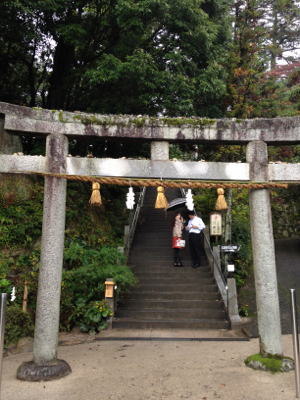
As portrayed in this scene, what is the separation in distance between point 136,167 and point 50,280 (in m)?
2.52

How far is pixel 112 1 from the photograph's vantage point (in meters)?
10.7

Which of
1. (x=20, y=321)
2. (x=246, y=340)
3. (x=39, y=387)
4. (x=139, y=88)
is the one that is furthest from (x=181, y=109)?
(x=39, y=387)

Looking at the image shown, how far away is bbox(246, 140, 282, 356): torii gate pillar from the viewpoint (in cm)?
560

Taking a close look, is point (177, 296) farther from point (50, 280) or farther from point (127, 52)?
point (127, 52)

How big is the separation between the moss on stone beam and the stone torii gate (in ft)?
0.32

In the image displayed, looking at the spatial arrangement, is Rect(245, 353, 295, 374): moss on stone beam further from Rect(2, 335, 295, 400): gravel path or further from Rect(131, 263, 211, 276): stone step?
Rect(131, 263, 211, 276): stone step

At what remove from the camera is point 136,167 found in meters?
5.77

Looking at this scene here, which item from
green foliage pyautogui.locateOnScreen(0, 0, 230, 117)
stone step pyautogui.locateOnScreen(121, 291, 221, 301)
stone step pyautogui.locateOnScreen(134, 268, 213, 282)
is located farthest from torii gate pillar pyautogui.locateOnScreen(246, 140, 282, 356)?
green foliage pyautogui.locateOnScreen(0, 0, 230, 117)

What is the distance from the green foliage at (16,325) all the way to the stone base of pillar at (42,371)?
6.49 ft

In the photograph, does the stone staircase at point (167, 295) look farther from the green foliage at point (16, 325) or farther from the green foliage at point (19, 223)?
the green foliage at point (19, 223)

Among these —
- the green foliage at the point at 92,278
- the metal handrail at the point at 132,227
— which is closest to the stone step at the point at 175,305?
the green foliage at the point at 92,278

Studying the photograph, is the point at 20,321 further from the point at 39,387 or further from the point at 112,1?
the point at 112,1

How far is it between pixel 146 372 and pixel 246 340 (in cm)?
312

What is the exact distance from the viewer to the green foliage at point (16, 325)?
23.2ft
